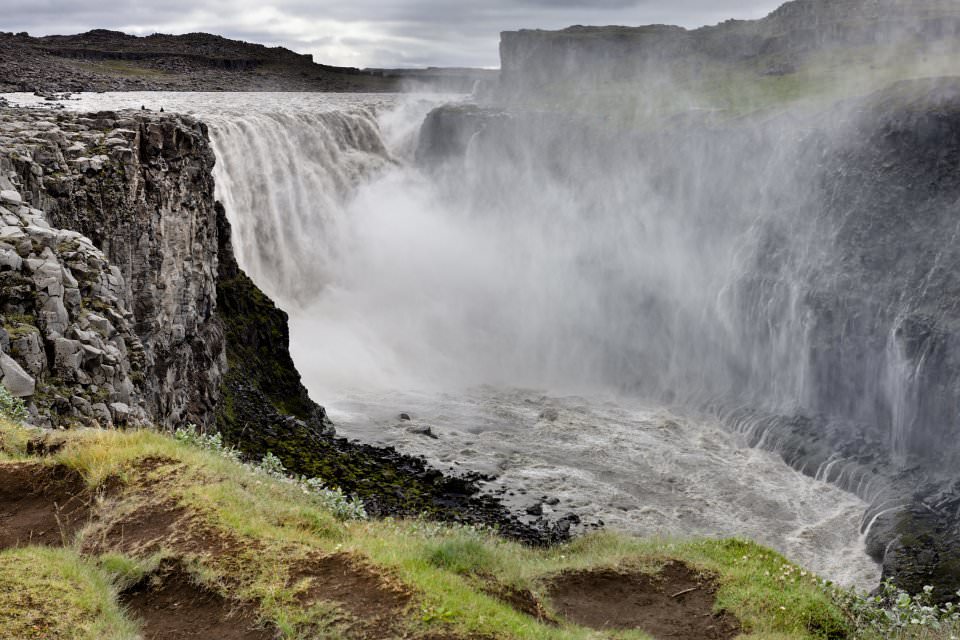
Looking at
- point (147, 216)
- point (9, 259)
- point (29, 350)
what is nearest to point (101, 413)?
point (29, 350)

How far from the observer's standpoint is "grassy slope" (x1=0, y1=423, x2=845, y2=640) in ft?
25.9

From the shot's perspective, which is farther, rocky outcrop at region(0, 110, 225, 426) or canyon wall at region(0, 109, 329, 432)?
rocky outcrop at region(0, 110, 225, 426)

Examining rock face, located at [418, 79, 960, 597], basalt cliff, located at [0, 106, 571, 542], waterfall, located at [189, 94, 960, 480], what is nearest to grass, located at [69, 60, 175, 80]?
waterfall, located at [189, 94, 960, 480]

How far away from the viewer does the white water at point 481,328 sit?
29.2 meters

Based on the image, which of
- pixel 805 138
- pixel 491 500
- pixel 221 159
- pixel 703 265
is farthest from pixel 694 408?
pixel 221 159

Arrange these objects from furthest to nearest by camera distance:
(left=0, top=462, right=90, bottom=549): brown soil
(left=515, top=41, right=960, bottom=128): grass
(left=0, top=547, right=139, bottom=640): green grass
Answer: (left=515, top=41, right=960, bottom=128): grass, (left=0, top=462, right=90, bottom=549): brown soil, (left=0, top=547, right=139, bottom=640): green grass

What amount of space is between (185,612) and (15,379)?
5594mm

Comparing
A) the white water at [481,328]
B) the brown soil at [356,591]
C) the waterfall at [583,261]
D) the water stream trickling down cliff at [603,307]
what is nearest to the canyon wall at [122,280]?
the brown soil at [356,591]

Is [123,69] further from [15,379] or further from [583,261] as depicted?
[15,379]

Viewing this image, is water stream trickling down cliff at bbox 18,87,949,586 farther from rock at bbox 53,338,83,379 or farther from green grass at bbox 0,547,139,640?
green grass at bbox 0,547,139,640

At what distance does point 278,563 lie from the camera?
8711mm

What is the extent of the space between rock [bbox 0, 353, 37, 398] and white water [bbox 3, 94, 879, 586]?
17477 mm

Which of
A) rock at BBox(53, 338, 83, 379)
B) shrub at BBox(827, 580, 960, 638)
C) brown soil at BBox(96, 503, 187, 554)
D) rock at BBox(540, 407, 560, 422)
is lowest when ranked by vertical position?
rock at BBox(540, 407, 560, 422)

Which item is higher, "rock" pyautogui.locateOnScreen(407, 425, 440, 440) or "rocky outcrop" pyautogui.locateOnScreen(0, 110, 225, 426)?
"rocky outcrop" pyautogui.locateOnScreen(0, 110, 225, 426)
